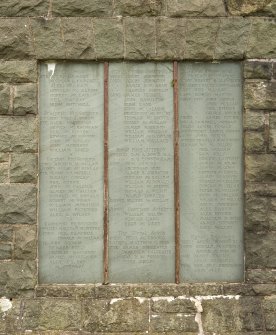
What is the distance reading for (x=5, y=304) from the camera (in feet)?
16.9

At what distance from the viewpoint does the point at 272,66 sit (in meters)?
5.28

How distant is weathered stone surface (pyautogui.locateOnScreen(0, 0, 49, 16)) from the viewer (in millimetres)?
5273

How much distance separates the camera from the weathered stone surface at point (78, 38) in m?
5.28

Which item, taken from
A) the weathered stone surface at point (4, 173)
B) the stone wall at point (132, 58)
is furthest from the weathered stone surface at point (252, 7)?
the weathered stone surface at point (4, 173)

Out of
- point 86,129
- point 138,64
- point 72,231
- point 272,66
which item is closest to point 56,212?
point 72,231

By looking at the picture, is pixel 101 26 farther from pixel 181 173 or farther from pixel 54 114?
pixel 181 173

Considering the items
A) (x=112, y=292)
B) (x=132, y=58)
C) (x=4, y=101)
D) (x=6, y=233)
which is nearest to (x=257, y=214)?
(x=112, y=292)

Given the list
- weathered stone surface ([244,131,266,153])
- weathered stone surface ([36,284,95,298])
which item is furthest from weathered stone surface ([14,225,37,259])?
weathered stone surface ([244,131,266,153])

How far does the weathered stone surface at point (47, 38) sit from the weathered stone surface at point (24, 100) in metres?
0.33

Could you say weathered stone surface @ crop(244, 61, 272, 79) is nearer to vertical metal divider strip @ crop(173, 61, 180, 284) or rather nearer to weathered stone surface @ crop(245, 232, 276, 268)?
vertical metal divider strip @ crop(173, 61, 180, 284)

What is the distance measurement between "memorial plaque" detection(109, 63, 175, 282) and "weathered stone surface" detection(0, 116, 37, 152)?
0.76m

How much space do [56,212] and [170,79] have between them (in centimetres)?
169

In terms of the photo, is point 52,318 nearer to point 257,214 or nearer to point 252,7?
point 257,214

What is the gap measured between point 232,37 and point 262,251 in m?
2.04
